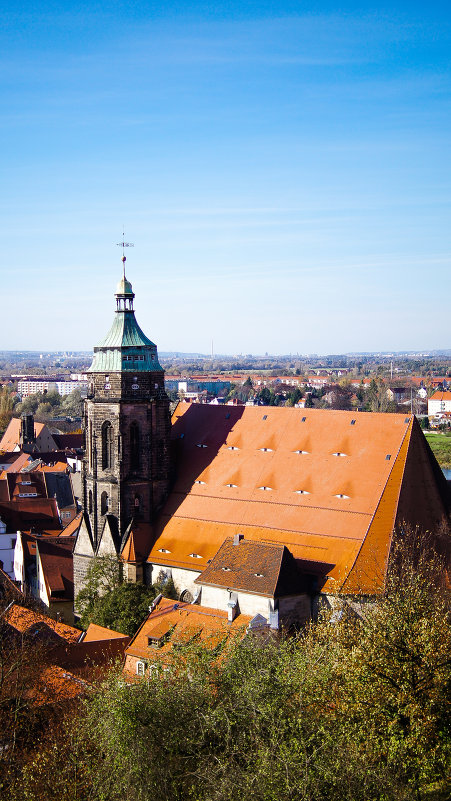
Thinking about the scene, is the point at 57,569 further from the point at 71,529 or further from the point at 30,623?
the point at 30,623

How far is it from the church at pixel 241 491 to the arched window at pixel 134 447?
2.3 inches

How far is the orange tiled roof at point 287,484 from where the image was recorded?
39.2 meters

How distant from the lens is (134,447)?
46.2 m

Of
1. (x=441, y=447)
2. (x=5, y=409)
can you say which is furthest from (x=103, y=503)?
(x=5, y=409)

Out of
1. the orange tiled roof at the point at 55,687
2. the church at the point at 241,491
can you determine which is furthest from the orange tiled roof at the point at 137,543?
the orange tiled roof at the point at 55,687

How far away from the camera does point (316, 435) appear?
43.0 meters

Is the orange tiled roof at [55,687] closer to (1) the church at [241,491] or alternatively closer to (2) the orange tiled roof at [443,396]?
(1) the church at [241,491]

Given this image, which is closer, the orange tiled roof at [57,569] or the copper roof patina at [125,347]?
the copper roof patina at [125,347]

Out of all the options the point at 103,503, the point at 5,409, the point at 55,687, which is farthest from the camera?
the point at 5,409

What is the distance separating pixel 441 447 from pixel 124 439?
87760 mm

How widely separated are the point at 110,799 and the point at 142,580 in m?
26.1

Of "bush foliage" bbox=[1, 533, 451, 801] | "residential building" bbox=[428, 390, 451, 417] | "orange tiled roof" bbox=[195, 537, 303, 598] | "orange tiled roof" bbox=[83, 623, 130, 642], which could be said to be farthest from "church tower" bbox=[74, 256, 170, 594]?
"residential building" bbox=[428, 390, 451, 417]

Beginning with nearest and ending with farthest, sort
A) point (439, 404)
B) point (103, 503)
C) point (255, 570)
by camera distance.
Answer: point (255, 570) < point (103, 503) < point (439, 404)

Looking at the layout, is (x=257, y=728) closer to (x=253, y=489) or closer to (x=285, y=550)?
(x=285, y=550)
